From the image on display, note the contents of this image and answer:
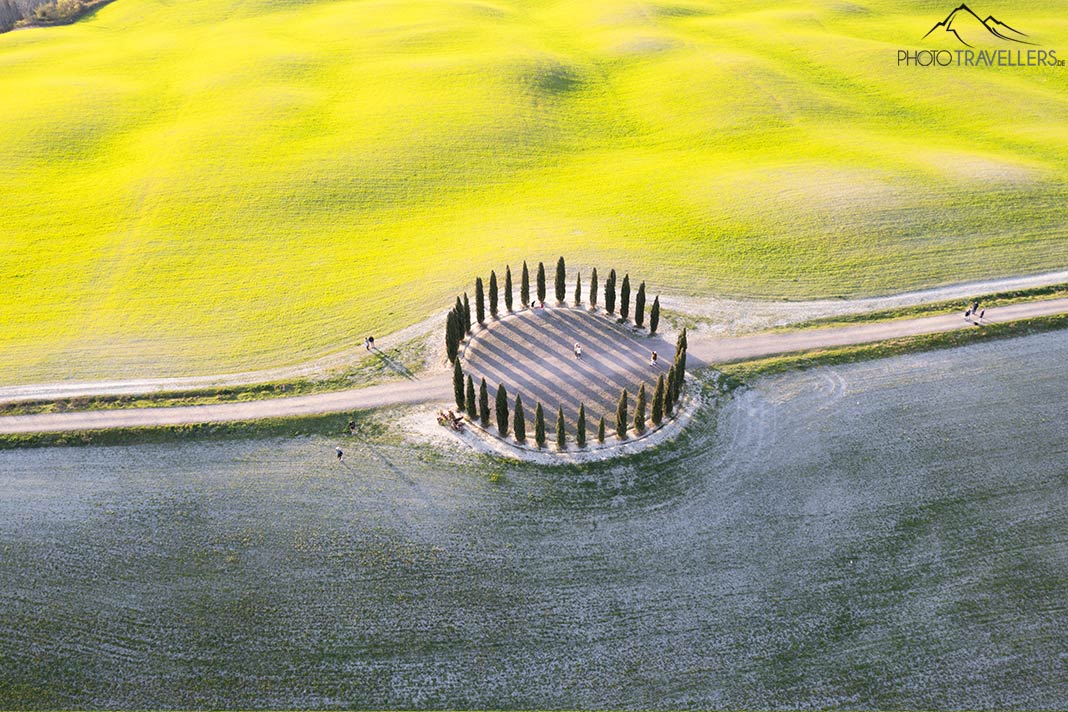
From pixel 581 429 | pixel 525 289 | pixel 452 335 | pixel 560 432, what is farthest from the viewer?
pixel 525 289

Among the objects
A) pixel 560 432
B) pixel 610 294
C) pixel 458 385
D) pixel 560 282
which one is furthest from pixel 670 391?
pixel 560 282

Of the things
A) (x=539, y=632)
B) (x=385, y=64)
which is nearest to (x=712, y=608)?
(x=539, y=632)

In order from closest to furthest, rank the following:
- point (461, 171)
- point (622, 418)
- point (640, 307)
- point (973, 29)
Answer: point (622, 418) < point (640, 307) < point (461, 171) < point (973, 29)

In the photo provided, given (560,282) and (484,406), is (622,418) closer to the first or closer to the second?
(484,406)

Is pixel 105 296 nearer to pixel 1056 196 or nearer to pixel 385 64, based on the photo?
pixel 385 64

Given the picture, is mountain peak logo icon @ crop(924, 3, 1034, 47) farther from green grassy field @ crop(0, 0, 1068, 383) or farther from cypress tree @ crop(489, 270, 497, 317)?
cypress tree @ crop(489, 270, 497, 317)

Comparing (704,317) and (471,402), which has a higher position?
(704,317)

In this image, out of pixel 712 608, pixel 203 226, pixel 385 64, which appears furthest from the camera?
pixel 385 64
